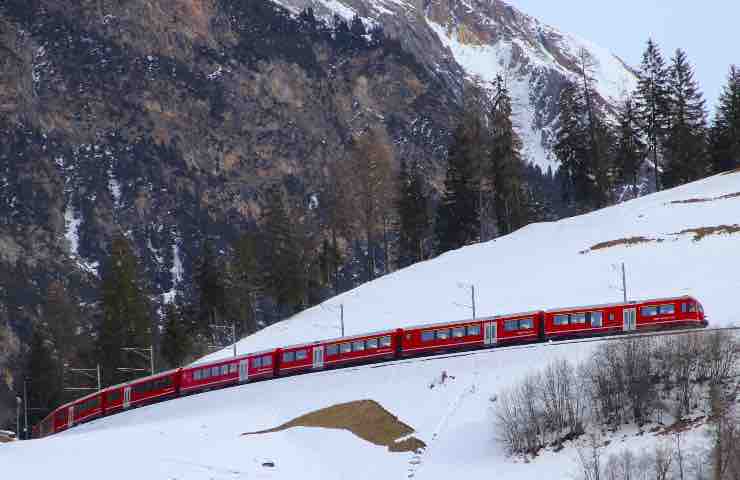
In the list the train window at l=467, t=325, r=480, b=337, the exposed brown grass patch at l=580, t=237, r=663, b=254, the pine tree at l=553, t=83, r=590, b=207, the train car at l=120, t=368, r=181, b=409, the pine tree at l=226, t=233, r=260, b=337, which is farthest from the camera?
the pine tree at l=553, t=83, r=590, b=207

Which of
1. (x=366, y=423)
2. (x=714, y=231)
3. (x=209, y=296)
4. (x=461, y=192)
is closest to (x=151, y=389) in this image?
(x=366, y=423)

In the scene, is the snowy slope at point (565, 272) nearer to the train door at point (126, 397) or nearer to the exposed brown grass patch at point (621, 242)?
the exposed brown grass patch at point (621, 242)

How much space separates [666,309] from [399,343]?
16.0 m

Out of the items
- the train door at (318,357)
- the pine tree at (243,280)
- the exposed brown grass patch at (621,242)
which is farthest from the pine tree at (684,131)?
the train door at (318,357)

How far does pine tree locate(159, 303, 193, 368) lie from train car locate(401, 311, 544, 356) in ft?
129

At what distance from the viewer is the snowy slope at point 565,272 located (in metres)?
73.6

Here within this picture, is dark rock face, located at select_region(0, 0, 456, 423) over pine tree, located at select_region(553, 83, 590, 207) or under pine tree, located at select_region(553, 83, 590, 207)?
over

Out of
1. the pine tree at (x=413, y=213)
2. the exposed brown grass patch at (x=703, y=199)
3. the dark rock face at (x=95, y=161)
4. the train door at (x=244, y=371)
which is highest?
the dark rock face at (x=95, y=161)

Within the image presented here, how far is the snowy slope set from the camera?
73588 millimetres

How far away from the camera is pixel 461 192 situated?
11262 cm

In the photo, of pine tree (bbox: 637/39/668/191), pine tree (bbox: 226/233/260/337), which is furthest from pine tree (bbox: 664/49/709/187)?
pine tree (bbox: 226/233/260/337)

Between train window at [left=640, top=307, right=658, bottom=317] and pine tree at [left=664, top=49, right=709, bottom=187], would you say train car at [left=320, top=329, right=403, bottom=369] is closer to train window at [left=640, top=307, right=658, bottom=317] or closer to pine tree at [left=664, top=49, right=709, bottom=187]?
train window at [left=640, top=307, right=658, bottom=317]

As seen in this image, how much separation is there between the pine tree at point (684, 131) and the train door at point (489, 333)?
2104 inches

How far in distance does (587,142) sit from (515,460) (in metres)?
66.5
